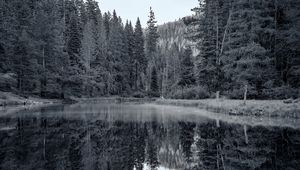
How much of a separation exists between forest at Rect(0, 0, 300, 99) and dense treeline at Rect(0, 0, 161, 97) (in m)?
0.18

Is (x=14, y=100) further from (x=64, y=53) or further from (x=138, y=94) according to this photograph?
(x=138, y=94)

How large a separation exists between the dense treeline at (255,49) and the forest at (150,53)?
91mm

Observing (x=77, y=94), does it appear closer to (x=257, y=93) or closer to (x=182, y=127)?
(x=257, y=93)

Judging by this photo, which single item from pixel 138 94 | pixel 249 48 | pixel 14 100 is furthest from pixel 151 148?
pixel 138 94

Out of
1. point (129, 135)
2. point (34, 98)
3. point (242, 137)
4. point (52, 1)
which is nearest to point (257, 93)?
point (242, 137)

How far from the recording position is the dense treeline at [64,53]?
4912cm

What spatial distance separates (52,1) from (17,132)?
7559 centimetres

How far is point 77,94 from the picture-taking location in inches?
2510

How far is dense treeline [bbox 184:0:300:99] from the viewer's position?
1087 inches

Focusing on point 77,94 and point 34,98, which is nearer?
point 34,98

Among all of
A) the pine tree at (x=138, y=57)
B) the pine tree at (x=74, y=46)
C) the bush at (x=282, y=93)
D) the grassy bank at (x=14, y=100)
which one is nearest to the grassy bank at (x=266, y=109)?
the bush at (x=282, y=93)

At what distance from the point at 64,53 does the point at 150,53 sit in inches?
1436

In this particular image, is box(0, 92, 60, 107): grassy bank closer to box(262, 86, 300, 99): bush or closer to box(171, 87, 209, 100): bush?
box(171, 87, 209, 100): bush

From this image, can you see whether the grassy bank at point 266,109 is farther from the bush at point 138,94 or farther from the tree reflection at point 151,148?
the bush at point 138,94
